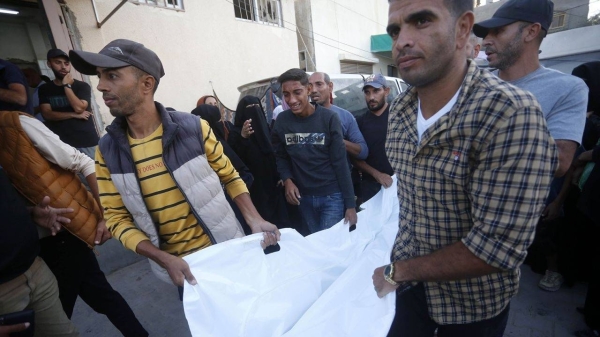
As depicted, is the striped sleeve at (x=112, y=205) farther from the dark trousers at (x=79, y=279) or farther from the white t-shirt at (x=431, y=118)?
the white t-shirt at (x=431, y=118)

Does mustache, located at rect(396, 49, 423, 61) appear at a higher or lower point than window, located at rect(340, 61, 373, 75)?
lower

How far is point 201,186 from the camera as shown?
166cm

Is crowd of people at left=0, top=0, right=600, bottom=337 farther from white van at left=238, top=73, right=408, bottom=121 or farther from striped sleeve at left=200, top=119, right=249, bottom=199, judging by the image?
white van at left=238, top=73, right=408, bottom=121

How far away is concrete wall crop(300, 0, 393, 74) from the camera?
41.3 feet

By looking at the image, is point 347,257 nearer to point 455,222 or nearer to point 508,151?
point 455,222

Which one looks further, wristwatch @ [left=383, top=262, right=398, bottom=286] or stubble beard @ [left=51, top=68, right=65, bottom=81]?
stubble beard @ [left=51, top=68, right=65, bottom=81]

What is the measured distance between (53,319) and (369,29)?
17.4 m

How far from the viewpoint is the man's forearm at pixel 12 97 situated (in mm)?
2182

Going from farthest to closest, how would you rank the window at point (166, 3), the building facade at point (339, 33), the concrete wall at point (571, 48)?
1. the concrete wall at point (571, 48)
2. the building facade at point (339, 33)
3. the window at point (166, 3)

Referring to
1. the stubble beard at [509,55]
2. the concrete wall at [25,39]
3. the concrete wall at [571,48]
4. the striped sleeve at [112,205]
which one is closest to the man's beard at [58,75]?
the striped sleeve at [112,205]

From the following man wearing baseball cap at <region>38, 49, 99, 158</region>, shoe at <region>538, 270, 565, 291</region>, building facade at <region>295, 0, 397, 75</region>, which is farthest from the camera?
building facade at <region>295, 0, 397, 75</region>

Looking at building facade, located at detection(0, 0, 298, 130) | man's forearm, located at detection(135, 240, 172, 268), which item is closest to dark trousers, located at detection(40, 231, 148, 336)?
man's forearm, located at detection(135, 240, 172, 268)

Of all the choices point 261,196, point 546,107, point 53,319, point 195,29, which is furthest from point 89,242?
point 195,29

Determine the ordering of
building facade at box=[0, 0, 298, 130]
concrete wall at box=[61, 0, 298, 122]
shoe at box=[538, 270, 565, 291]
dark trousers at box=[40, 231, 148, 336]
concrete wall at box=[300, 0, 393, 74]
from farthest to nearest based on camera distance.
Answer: concrete wall at box=[300, 0, 393, 74]
concrete wall at box=[61, 0, 298, 122]
building facade at box=[0, 0, 298, 130]
shoe at box=[538, 270, 565, 291]
dark trousers at box=[40, 231, 148, 336]
